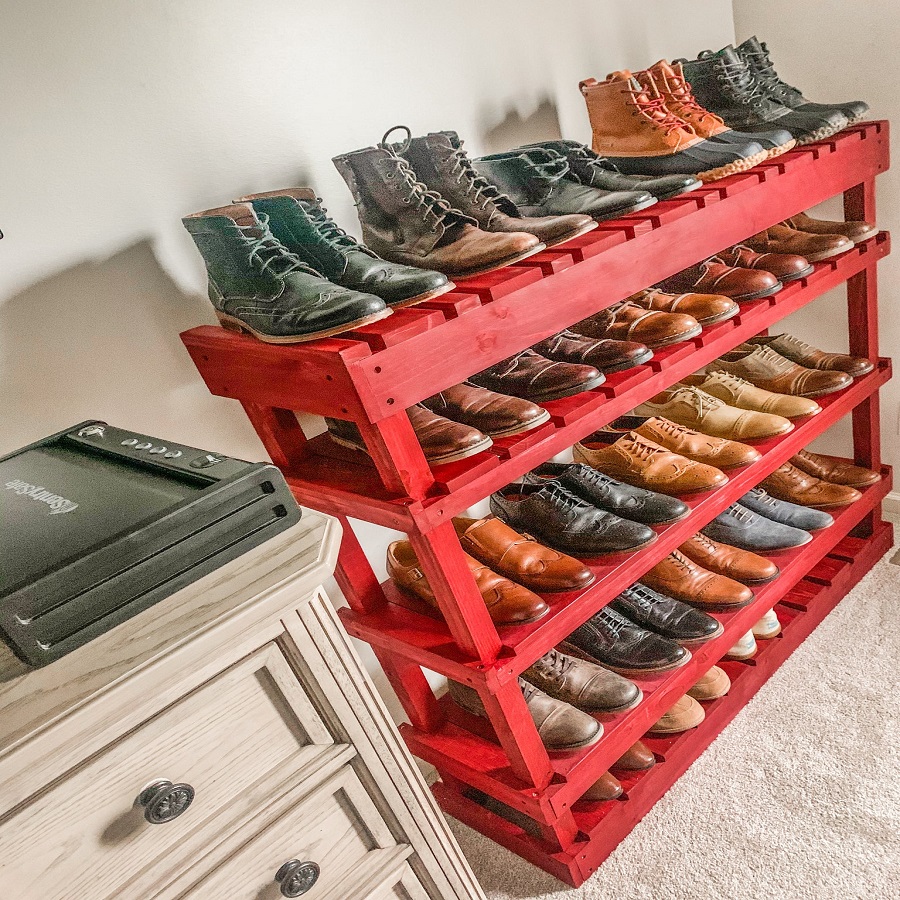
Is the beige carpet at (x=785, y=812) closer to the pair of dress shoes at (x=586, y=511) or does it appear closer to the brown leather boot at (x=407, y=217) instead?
the pair of dress shoes at (x=586, y=511)

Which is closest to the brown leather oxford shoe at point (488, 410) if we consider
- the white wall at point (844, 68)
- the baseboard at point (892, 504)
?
the white wall at point (844, 68)

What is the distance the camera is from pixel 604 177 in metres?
1.31

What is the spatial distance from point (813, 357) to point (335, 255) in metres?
1.22

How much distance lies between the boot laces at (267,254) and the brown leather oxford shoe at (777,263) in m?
0.95

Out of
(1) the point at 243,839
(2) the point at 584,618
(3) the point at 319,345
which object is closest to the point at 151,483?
(3) the point at 319,345

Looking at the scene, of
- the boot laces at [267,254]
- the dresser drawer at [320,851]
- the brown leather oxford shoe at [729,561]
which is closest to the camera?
the dresser drawer at [320,851]

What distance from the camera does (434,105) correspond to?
1.49m

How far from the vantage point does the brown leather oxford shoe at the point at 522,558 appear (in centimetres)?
123

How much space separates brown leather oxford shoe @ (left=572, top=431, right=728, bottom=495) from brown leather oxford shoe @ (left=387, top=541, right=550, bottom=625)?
0.38m

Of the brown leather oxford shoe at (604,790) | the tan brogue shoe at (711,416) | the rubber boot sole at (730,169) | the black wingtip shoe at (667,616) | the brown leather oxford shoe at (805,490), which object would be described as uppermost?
the rubber boot sole at (730,169)

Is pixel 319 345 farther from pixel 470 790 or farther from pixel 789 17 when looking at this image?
pixel 789 17

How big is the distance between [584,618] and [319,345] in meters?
0.63

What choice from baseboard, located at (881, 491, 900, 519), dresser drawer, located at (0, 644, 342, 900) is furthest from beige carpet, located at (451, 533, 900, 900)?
dresser drawer, located at (0, 644, 342, 900)

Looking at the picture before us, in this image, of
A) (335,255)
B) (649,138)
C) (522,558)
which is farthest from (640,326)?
(335,255)
